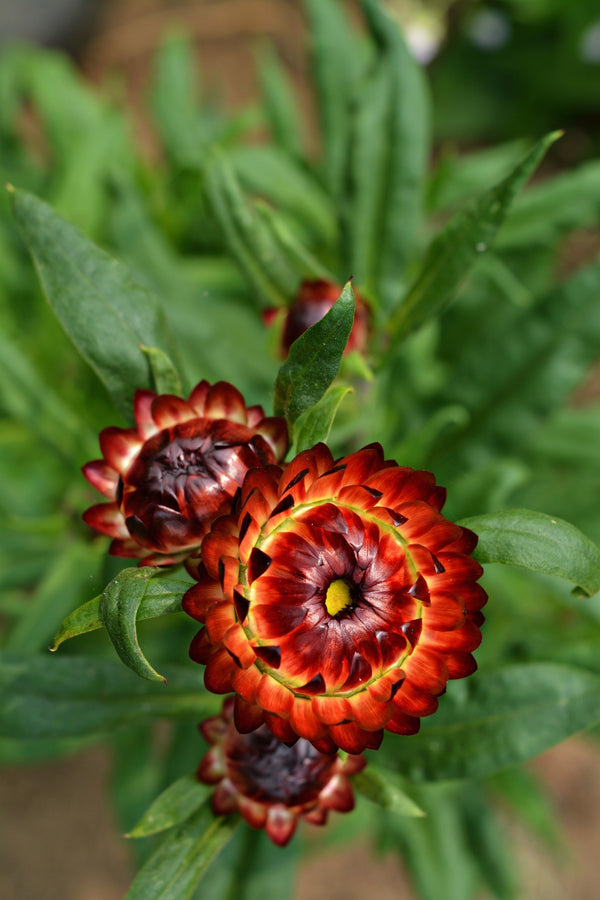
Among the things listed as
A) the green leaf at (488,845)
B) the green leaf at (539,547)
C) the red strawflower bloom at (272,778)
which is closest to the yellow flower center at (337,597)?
the green leaf at (539,547)

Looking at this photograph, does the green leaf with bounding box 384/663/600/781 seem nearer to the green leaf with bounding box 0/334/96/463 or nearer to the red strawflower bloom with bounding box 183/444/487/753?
the red strawflower bloom with bounding box 183/444/487/753

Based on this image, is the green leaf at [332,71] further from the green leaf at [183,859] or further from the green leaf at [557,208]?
the green leaf at [183,859]

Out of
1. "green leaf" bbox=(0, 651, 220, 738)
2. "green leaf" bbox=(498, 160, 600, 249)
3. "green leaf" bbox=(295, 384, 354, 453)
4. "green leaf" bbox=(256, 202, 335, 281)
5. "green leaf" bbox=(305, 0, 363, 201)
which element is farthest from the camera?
"green leaf" bbox=(305, 0, 363, 201)

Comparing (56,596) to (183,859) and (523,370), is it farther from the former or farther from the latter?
(523,370)

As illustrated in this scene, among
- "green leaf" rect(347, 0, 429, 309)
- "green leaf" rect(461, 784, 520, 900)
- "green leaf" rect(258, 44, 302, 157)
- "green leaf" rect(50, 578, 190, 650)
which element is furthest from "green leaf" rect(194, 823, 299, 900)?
"green leaf" rect(258, 44, 302, 157)

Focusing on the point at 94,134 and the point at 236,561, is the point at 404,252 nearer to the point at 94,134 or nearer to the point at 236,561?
the point at 236,561

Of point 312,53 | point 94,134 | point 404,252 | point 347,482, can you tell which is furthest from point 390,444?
point 94,134
